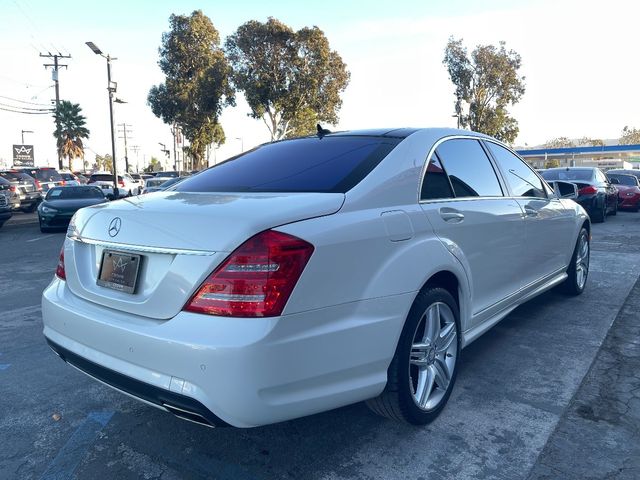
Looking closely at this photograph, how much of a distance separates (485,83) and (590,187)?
25.4 metres

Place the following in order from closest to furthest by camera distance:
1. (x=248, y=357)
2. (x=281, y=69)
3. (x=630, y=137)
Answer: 1. (x=248, y=357)
2. (x=281, y=69)
3. (x=630, y=137)

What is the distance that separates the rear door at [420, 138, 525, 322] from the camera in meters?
3.01

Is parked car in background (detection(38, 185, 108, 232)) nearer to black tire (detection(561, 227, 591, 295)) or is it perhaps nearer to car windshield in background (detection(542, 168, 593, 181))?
black tire (detection(561, 227, 591, 295))

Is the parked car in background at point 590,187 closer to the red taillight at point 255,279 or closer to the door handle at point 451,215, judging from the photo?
the door handle at point 451,215

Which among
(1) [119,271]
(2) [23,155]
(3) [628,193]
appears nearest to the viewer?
(1) [119,271]

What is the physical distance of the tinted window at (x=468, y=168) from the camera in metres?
3.32

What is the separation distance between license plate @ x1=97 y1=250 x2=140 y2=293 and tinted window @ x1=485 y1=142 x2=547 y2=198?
276 cm

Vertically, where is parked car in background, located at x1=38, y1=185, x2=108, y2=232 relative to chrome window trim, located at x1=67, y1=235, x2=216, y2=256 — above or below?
below

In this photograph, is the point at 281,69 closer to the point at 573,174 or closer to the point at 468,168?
the point at 573,174

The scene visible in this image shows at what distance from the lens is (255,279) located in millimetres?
2074

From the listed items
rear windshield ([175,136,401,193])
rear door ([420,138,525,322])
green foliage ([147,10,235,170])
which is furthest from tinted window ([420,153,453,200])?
green foliage ([147,10,235,170])

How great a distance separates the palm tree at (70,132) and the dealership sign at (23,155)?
849cm

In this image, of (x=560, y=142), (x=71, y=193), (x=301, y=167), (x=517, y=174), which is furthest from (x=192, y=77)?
(x=560, y=142)

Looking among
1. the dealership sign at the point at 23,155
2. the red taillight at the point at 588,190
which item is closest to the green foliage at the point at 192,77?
the red taillight at the point at 588,190
